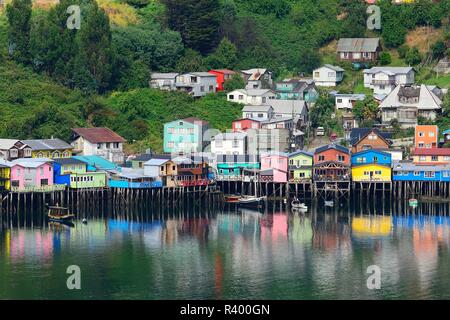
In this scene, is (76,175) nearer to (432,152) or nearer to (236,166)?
(236,166)

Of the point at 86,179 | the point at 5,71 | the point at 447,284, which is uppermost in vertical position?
the point at 5,71

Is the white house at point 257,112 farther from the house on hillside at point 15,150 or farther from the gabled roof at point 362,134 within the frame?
the house on hillside at point 15,150

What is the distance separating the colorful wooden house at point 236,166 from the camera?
90812 mm

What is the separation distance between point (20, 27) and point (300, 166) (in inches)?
924

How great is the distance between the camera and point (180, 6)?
107000 millimetres

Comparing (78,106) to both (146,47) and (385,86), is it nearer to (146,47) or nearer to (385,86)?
(146,47)

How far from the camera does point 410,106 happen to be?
98.9 metres

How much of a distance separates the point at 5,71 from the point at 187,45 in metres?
14.2

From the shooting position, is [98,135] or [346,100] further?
[346,100]

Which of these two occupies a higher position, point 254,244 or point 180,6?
point 180,6

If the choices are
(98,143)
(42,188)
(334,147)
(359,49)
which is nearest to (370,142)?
(334,147)

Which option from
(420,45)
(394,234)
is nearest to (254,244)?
(394,234)

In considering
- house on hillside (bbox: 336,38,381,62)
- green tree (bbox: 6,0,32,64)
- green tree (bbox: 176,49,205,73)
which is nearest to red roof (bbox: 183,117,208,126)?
green tree (bbox: 176,49,205,73)

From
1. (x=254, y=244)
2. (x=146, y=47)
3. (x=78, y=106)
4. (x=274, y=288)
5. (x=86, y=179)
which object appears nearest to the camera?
(x=274, y=288)
